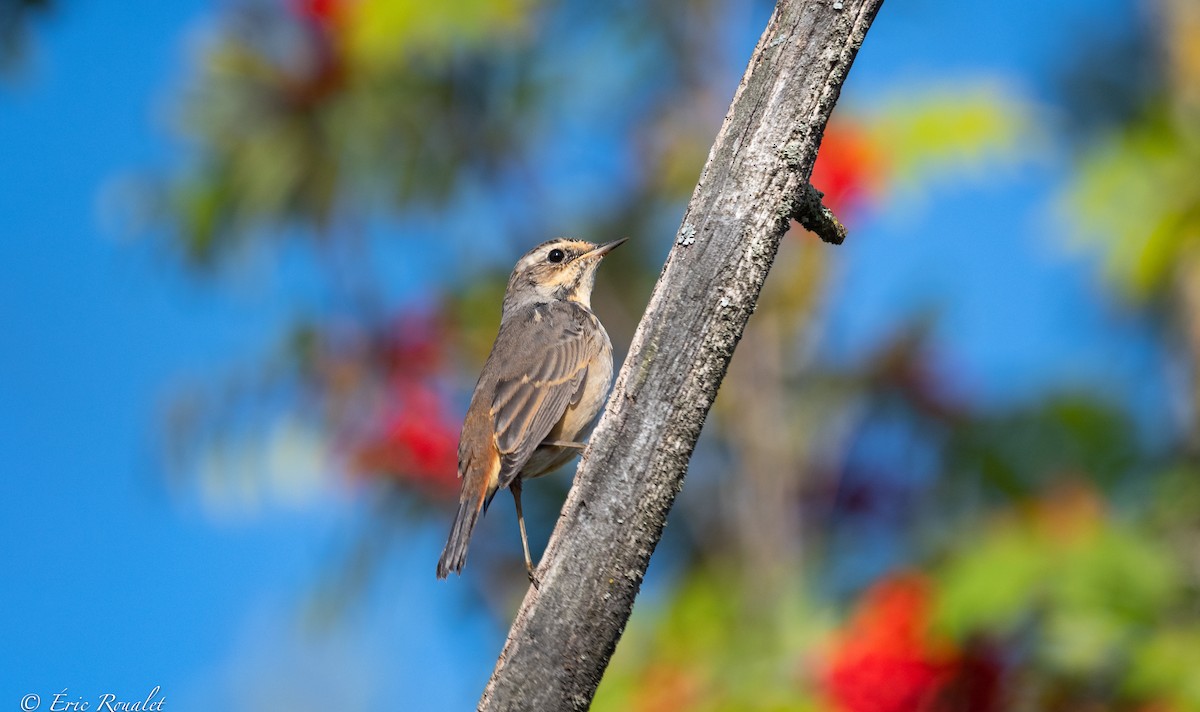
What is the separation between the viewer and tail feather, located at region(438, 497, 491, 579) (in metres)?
4.86

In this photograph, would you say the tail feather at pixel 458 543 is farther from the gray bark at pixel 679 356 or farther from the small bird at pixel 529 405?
the gray bark at pixel 679 356

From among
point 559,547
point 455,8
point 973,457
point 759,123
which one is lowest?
point 559,547

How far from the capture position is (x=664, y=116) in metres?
9.76

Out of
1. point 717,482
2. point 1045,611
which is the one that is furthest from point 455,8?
point 1045,611

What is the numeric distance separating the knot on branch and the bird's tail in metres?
2.10

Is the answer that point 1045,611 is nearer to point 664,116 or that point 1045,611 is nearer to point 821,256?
point 821,256

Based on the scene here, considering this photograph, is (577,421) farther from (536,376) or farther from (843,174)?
(843,174)

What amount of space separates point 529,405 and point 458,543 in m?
0.84

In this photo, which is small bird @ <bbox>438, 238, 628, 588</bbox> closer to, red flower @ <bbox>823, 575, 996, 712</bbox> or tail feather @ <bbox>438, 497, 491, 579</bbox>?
tail feather @ <bbox>438, 497, 491, 579</bbox>

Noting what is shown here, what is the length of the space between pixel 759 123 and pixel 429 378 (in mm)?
5784

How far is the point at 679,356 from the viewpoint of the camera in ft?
10.5

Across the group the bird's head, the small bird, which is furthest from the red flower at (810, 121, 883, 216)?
the small bird

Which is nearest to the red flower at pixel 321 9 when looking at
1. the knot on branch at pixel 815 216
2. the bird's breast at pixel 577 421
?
the bird's breast at pixel 577 421

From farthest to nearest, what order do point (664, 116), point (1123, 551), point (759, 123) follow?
1. point (664, 116)
2. point (1123, 551)
3. point (759, 123)
